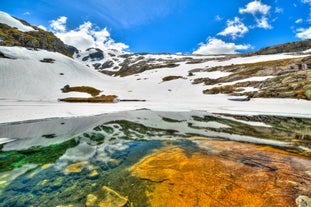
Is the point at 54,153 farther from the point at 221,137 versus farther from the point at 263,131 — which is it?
the point at 263,131

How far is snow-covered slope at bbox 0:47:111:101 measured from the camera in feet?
142

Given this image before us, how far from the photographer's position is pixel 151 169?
8398mm

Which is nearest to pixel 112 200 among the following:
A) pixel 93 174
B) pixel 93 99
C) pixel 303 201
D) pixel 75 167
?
pixel 93 174

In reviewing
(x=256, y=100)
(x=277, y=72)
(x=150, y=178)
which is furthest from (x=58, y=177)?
(x=277, y=72)

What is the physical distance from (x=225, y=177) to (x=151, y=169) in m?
3.44

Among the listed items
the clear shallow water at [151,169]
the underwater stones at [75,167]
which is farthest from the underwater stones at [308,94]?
the underwater stones at [75,167]

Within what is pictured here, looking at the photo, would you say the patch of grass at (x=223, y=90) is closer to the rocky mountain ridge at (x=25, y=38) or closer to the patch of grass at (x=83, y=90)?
the patch of grass at (x=83, y=90)

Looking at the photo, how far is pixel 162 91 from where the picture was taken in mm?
62750

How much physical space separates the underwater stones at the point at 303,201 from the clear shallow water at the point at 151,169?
19 cm

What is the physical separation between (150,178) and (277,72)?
205 ft

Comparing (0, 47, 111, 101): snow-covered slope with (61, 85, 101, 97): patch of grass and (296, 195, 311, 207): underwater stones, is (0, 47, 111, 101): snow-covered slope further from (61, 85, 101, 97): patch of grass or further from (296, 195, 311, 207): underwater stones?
(296, 195, 311, 207): underwater stones

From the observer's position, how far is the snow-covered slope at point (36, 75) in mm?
43219

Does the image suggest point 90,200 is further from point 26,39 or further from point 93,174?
point 26,39

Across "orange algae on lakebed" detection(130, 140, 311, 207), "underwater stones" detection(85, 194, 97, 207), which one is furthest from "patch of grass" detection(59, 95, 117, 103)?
"underwater stones" detection(85, 194, 97, 207)
